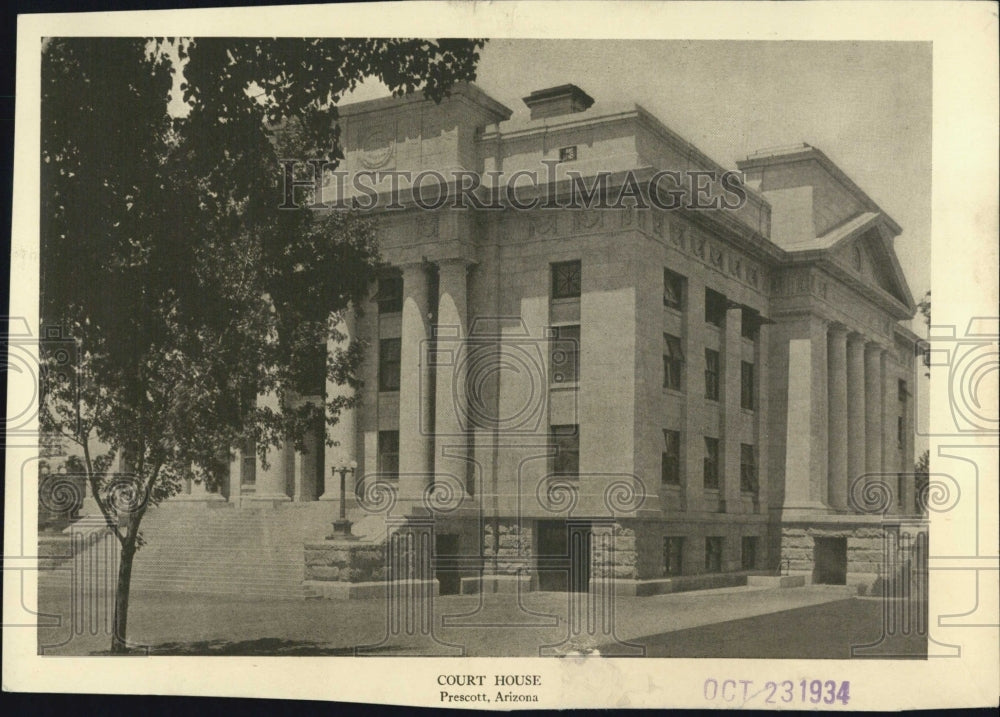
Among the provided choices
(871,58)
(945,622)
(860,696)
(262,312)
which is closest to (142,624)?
(262,312)

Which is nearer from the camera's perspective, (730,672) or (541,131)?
(730,672)

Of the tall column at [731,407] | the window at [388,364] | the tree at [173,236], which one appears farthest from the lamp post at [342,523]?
the tall column at [731,407]

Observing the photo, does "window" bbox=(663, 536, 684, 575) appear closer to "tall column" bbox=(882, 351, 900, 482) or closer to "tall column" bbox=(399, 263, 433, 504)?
"tall column" bbox=(399, 263, 433, 504)

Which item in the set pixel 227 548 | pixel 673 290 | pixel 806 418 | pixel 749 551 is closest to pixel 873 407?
pixel 806 418

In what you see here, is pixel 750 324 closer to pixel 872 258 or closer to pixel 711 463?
pixel 872 258

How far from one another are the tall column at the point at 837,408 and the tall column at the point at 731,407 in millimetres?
1905

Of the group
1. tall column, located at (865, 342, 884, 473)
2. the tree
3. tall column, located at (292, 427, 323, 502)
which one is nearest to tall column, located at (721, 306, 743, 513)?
tall column, located at (865, 342, 884, 473)

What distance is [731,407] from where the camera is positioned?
72.1 ft

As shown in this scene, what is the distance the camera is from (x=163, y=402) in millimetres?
14414

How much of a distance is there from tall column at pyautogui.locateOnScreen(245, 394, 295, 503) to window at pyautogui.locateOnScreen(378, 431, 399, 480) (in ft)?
5.29

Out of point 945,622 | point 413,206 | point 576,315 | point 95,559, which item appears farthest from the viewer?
point 576,315

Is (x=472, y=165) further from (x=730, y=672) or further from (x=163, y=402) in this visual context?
(x=730, y=672)

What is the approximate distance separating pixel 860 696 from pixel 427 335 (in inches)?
377

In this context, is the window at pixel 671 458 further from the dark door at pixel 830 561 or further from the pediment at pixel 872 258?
the pediment at pixel 872 258
